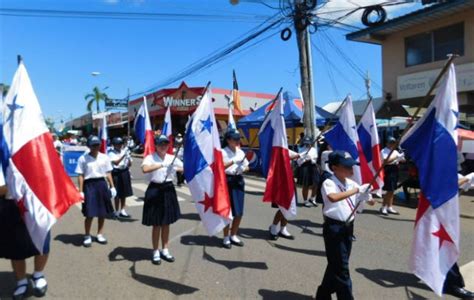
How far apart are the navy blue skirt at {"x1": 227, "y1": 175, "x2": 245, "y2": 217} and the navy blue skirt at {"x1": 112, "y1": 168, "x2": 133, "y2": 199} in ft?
10.4

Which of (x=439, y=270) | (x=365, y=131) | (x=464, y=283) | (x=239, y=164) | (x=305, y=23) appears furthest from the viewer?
(x=305, y=23)

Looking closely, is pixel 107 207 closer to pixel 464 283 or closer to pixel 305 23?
pixel 464 283

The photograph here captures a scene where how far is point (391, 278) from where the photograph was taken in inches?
210

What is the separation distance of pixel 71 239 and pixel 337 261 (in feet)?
15.9

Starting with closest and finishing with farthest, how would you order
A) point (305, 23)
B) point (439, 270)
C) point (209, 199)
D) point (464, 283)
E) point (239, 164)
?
point (439, 270) < point (464, 283) < point (209, 199) < point (239, 164) < point (305, 23)

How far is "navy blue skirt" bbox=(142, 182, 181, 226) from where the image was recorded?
18.9 feet

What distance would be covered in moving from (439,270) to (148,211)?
3.58 metres

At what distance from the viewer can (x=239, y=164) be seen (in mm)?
6801

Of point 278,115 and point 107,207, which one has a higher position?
point 278,115

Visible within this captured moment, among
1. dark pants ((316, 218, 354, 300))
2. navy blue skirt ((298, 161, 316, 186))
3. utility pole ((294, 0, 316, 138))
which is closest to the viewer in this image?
dark pants ((316, 218, 354, 300))

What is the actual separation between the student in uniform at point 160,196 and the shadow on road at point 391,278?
2618mm

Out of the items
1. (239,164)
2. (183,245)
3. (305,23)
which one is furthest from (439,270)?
(305,23)

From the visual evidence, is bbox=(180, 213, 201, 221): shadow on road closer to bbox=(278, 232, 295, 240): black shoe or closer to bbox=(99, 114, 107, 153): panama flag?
bbox=(278, 232, 295, 240): black shoe

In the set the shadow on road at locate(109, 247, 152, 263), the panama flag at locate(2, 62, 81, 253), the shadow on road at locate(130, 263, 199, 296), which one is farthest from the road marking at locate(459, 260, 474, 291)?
the panama flag at locate(2, 62, 81, 253)
